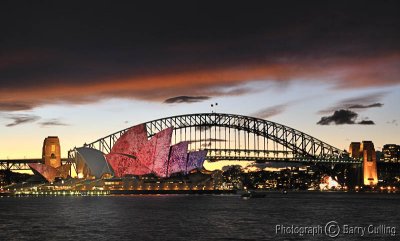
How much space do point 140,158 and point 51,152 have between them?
4467 centimetres

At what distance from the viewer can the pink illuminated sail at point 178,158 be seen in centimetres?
14462

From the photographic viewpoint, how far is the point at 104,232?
184 feet

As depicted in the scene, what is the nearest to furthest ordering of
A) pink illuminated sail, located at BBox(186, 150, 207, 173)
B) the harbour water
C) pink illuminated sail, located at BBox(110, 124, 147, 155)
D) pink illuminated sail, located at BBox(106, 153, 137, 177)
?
the harbour water, pink illuminated sail, located at BBox(110, 124, 147, 155), pink illuminated sail, located at BBox(106, 153, 137, 177), pink illuminated sail, located at BBox(186, 150, 207, 173)

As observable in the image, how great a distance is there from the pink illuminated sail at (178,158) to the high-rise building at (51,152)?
41648 mm

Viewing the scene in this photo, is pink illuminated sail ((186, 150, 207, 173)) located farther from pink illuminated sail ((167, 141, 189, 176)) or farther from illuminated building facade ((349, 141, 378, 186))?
illuminated building facade ((349, 141, 378, 186))

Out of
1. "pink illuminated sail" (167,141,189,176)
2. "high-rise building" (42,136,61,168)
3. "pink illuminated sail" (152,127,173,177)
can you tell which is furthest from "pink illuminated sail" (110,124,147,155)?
"high-rise building" (42,136,61,168)

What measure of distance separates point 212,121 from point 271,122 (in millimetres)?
16986

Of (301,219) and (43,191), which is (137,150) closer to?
(43,191)

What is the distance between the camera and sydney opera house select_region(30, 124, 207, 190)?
13800cm

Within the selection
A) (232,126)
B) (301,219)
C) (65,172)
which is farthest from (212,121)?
(301,219)

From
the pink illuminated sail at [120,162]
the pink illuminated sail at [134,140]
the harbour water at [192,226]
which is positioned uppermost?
the pink illuminated sail at [134,140]

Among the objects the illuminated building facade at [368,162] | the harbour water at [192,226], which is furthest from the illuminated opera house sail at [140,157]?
the harbour water at [192,226]

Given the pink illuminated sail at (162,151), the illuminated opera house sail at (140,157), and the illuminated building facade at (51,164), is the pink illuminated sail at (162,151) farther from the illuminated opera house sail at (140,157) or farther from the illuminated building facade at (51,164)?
the illuminated building facade at (51,164)

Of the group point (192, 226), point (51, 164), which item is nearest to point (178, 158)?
point (51, 164)
